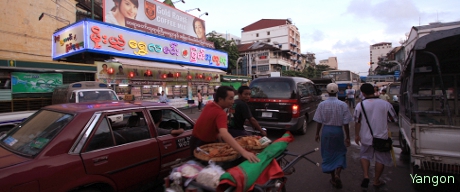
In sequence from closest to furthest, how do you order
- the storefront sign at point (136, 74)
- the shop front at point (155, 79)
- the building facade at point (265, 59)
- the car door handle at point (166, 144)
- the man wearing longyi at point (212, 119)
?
1. the man wearing longyi at point (212, 119)
2. the car door handle at point (166, 144)
3. the storefront sign at point (136, 74)
4. the shop front at point (155, 79)
5. the building facade at point (265, 59)

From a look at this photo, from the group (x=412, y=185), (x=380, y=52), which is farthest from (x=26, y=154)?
(x=380, y=52)

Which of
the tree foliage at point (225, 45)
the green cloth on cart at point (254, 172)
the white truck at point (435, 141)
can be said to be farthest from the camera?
the tree foliage at point (225, 45)

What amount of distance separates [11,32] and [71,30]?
4.80m

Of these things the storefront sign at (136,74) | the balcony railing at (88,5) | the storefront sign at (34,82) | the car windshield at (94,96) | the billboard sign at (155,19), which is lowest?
the car windshield at (94,96)

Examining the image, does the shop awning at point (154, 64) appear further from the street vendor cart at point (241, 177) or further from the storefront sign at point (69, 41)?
the street vendor cart at point (241, 177)

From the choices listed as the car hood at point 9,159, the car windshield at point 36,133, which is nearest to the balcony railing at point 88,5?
the car windshield at point 36,133

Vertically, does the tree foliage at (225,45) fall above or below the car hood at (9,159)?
above

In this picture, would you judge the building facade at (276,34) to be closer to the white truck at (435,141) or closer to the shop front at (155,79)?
the shop front at (155,79)

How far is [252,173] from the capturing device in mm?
1956

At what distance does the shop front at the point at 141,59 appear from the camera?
1172 cm

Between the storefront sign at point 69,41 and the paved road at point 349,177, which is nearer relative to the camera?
the paved road at point 349,177

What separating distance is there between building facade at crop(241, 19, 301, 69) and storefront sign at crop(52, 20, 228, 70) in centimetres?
4314

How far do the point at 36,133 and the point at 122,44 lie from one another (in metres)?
11.6

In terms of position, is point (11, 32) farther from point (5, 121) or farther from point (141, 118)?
point (141, 118)
